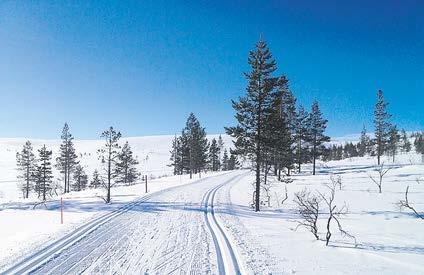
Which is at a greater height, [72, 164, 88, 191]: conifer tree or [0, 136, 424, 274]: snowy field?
[0, 136, 424, 274]: snowy field

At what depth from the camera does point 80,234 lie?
13.6 m

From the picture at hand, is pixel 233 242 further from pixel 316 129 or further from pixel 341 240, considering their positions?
pixel 316 129

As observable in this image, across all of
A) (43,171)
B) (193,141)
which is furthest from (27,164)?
(193,141)

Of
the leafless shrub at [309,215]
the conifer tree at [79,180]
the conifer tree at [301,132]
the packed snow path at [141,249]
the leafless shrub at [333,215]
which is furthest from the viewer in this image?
the conifer tree at [79,180]

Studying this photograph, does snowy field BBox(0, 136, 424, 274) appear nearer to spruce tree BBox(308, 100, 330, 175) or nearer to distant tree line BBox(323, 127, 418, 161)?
spruce tree BBox(308, 100, 330, 175)

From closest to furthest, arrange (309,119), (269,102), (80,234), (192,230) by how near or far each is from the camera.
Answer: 1. (80,234)
2. (192,230)
3. (269,102)
4. (309,119)

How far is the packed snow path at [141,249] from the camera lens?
30.3 ft

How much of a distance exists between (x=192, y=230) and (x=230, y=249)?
358 centimetres

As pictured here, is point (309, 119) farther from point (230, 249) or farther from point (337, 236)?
point (230, 249)

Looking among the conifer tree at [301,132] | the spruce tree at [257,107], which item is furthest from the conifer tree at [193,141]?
the spruce tree at [257,107]

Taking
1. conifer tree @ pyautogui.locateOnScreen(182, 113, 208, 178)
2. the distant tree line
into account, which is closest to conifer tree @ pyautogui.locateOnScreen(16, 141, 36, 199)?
conifer tree @ pyautogui.locateOnScreen(182, 113, 208, 178)

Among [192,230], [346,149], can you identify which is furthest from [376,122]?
[346,149]

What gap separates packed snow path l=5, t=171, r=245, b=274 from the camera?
9.24m

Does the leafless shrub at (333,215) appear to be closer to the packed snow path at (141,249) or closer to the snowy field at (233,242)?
the snowy field at (233,242)
